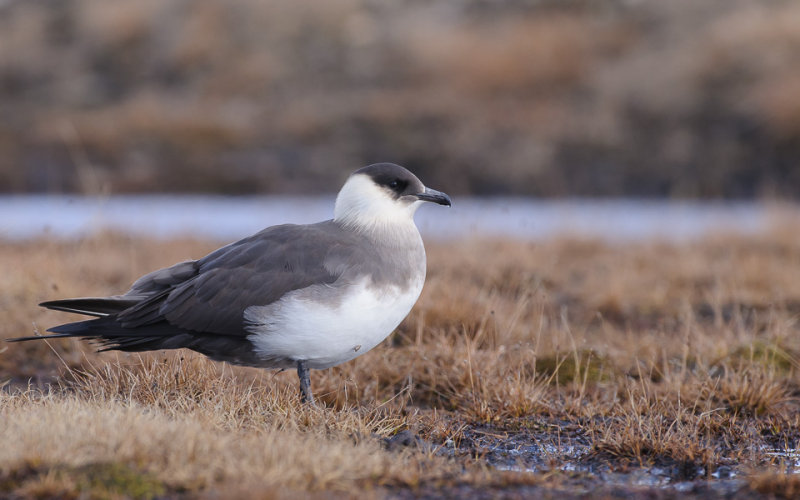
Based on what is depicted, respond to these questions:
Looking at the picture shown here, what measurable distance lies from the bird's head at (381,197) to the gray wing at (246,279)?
0.12 meters

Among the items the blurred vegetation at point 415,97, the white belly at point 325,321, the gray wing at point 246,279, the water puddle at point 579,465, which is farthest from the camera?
the blurred vegetation at point 415,97

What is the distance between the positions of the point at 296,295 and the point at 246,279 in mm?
265

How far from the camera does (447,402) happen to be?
456 centimetres

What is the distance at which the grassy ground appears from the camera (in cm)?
317

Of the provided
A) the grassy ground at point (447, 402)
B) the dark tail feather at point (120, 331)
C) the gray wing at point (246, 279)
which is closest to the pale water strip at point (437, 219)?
the grassy ground at point (447, 402)

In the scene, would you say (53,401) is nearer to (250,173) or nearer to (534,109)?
(250,173)

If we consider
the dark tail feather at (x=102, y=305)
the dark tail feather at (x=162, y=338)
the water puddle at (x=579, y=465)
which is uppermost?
the dark tail feather at (x=102, y=305)

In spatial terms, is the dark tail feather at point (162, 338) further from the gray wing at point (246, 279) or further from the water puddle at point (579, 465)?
the water puddle at point (579, 465)

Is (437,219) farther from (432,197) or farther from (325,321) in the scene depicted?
(325,321)

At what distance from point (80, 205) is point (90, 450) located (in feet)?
31.5

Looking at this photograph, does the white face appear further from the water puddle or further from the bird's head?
the water puddle

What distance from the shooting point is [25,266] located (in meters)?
6.20

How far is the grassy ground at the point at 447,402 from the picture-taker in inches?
125

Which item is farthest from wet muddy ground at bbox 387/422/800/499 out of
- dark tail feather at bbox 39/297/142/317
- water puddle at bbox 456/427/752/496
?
dark tail feather at bbox 39/297/142/317
